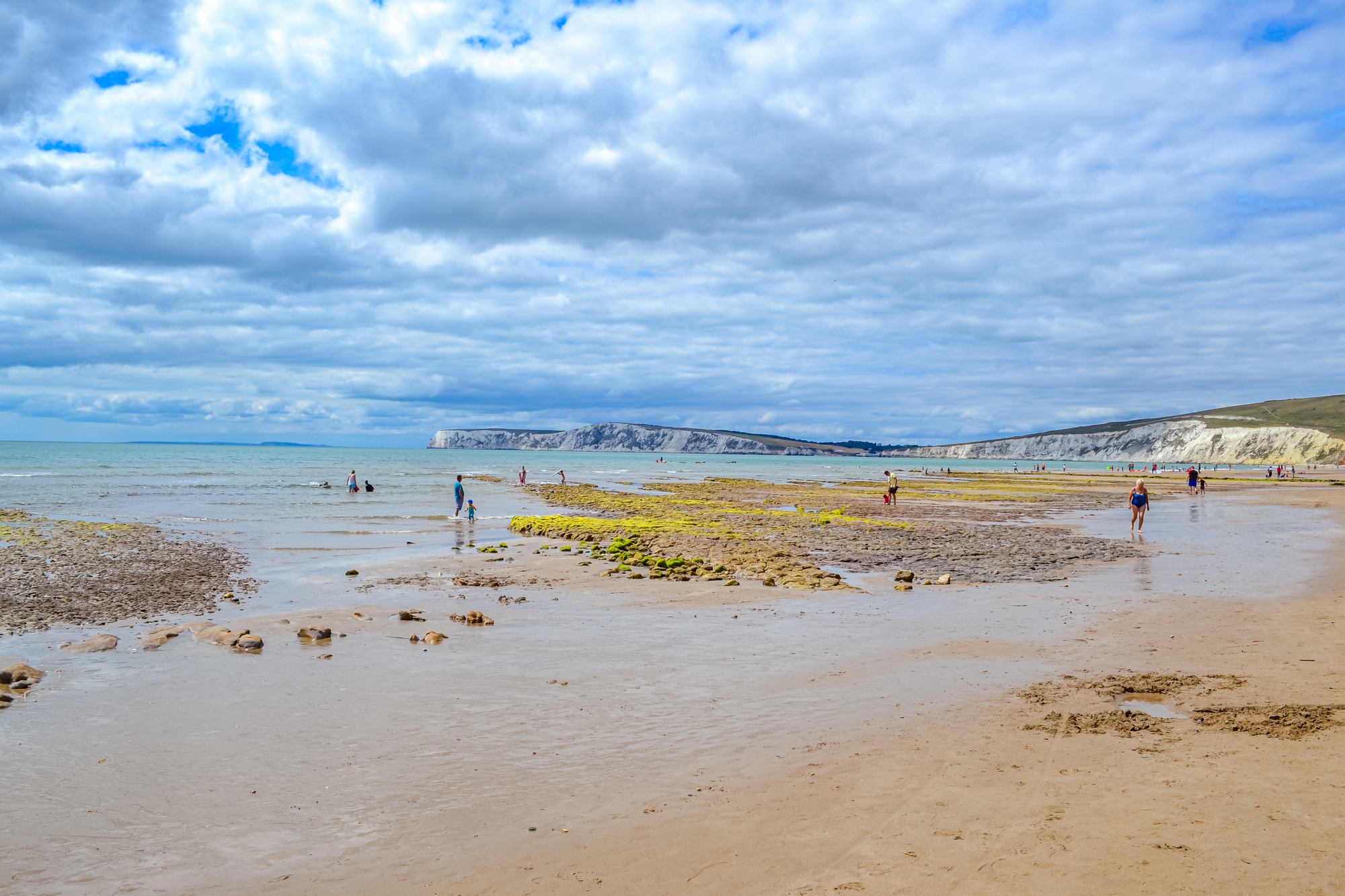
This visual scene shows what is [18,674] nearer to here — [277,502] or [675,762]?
[675,762]

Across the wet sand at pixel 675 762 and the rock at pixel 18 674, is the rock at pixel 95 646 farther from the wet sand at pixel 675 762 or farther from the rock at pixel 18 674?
the rock at pixel 18 674

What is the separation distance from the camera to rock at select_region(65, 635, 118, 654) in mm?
12188

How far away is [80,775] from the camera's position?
24.6ft

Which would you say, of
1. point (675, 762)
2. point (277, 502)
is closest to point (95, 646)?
point (675, 762)

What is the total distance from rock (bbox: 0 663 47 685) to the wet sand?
369mm

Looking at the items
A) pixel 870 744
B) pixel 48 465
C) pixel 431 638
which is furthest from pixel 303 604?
pixel 48 465

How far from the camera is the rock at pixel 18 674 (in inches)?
408

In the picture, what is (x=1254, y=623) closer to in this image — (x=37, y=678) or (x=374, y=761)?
(x=374, y=761)

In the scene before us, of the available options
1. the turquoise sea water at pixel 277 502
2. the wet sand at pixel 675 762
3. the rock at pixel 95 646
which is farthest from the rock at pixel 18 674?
the turquoise sea water at pixel 277 502

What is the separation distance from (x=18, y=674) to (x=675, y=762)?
30.7 ft

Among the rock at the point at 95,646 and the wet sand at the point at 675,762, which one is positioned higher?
the rock at the point at 95,646

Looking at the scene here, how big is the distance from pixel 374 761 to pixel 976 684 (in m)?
7.51

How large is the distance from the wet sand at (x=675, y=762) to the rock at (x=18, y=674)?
369mm

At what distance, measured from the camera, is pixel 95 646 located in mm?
12383
